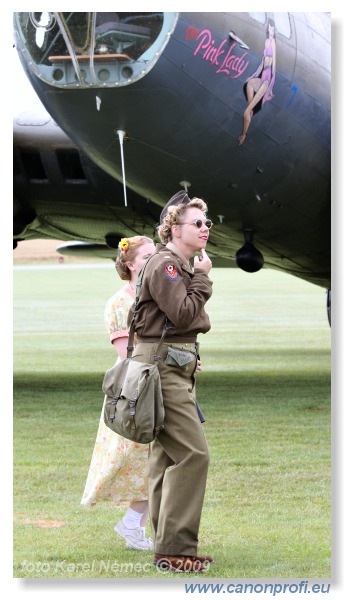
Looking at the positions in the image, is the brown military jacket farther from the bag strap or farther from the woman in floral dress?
the woman in floral dress

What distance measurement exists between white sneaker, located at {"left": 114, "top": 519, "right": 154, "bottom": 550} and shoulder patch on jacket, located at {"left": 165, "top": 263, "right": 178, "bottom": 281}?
1.87m

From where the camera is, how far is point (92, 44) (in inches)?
355

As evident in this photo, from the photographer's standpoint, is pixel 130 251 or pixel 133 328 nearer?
pixel 133 328

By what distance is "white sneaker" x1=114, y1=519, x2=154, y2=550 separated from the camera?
722 cm

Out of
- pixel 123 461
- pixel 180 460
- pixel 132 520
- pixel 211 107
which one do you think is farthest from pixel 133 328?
pixel 211 107

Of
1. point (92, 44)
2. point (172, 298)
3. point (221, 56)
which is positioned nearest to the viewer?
point (172, 298)

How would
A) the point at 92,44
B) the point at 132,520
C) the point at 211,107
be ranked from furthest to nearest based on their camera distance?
the point at 211,107 → the point at 92,44 → the point at 132,520

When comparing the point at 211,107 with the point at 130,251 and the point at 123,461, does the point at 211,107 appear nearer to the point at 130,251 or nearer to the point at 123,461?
the point at 130,251

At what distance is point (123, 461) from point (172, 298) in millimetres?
1426

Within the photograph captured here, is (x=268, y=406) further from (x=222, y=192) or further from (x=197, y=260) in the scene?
(x=197, y=260)

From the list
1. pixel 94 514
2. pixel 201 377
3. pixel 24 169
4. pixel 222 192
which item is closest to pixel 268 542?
pixel 94 514

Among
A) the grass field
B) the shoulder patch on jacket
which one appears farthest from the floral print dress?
the shoulder patch on jacket

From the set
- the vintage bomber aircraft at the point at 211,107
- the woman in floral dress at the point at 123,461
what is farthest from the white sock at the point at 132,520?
the vintage bomber aircraft at the point at 211,107
